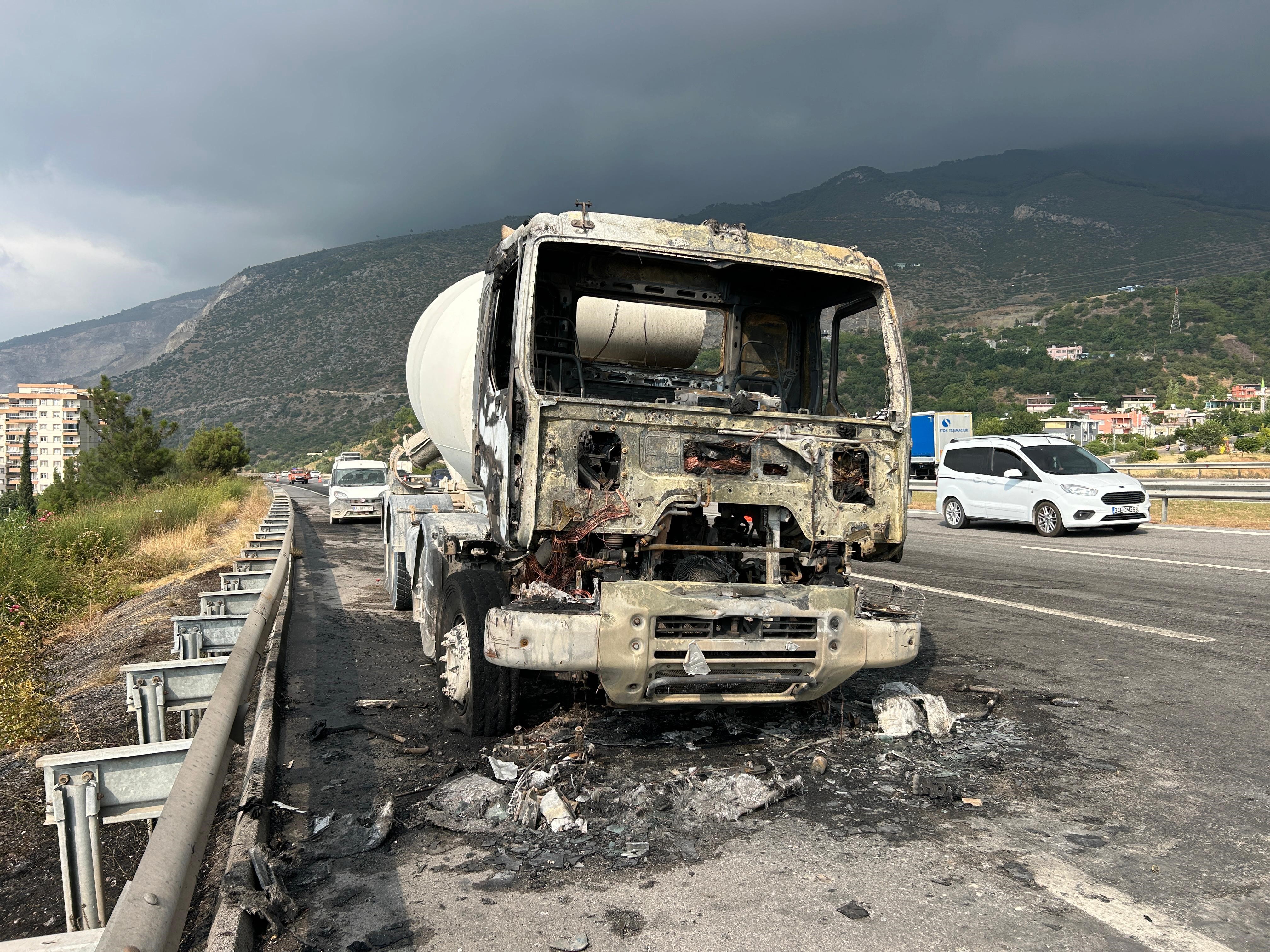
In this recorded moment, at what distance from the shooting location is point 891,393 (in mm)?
4992

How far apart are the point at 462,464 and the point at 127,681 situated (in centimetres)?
389

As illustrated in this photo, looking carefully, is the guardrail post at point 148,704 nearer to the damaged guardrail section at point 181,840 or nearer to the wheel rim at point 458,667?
the damaged guardrail section at point 181,840

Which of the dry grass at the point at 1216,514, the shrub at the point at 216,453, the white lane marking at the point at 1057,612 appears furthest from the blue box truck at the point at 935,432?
the shrub at the point at 216,453

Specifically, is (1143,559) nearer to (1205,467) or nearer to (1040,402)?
(1205,467)

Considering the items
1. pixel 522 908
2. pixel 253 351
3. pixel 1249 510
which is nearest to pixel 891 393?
pixel 522 908

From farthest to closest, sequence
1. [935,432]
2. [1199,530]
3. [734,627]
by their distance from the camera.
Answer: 1. [935,432]
2. [1199,530]
3. [734,627]

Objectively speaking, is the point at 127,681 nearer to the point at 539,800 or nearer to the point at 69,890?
the point at 69,890

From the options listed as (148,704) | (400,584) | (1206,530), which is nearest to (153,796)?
(148,704)

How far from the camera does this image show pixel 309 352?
396 ft

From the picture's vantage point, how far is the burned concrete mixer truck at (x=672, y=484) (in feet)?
13.3

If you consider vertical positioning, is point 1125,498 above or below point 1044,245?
below

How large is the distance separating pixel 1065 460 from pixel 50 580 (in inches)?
622

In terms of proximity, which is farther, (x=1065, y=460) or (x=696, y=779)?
(x=1065, y=460)

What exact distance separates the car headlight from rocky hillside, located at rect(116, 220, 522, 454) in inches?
3134
